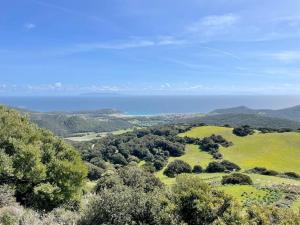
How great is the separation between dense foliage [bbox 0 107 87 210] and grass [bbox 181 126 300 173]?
184 feet

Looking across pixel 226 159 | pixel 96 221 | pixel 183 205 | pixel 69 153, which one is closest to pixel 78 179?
pixel 69 153

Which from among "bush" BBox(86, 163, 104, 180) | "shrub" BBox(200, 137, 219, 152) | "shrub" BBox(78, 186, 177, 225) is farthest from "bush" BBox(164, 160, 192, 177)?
"shrub" BBox(78, 186, 177, 225)

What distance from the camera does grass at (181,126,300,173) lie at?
77.2 meters

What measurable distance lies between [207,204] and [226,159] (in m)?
63.3

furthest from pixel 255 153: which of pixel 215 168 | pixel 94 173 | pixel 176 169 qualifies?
pixel 94 173

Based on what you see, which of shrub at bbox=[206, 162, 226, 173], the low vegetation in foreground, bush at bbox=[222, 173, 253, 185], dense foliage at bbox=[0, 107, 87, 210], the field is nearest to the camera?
the low vegetation in foreground

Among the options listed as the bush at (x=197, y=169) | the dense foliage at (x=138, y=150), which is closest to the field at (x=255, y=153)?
A: the dense foliage at (x=138, y=150)

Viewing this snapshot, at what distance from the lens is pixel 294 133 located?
9325 cm

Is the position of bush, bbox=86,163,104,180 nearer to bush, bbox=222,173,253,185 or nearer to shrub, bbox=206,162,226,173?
bush, bbox=222,173,253,185

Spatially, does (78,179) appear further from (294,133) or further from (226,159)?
(294,133)

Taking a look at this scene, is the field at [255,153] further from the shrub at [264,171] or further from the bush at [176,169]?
the shrub at [264,171]

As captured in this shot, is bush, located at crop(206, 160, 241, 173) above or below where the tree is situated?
below

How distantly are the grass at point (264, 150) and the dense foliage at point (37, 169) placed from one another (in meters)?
56.1

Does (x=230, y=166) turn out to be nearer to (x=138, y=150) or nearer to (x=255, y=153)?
(x=255, y=153)
